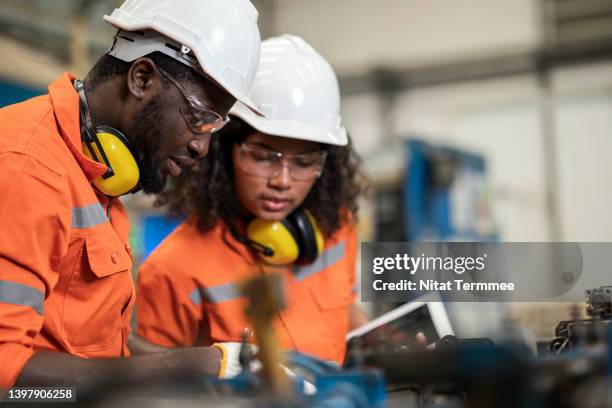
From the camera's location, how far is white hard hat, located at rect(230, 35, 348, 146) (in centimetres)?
194

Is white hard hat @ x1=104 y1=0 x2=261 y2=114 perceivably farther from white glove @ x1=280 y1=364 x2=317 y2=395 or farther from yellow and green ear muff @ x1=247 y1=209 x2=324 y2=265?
white glove @ x1=280 y1=364 x2=317 y2=395

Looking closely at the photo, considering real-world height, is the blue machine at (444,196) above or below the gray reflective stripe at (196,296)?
above

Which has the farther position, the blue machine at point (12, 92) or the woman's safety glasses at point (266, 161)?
the blue machine at point (12, 92)

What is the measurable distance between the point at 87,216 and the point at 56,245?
132 millimetres

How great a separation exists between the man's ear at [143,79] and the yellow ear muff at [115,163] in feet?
0.33

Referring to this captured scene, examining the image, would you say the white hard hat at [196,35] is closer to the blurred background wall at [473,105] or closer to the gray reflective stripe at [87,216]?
the gray reflective stripe at [87,216]

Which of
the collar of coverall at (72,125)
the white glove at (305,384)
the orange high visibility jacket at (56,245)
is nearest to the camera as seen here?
the white glove at (305,384)

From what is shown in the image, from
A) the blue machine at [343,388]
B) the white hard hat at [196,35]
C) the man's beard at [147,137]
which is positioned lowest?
the blue machine at [343,388]

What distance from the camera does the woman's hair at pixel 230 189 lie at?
2025 millimetres

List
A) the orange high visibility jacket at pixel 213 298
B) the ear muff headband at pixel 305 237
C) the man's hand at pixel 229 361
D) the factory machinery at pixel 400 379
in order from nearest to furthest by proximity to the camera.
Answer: the factory machinery at pixel 400 379, the man's hand at pixel 229 361, the orange high visibility jacket at pixel 213 298, the ear muff headband at pixel 305 237

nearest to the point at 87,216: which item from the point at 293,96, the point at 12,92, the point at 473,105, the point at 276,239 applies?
the point at 276,239

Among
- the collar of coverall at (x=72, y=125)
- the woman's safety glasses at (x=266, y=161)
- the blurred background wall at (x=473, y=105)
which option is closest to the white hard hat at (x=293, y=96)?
the woman's safety glasses at (x=266, y=161)

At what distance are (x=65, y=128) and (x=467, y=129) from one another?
7.68 m

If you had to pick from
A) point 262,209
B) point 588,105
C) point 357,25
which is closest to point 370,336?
point 262,209
